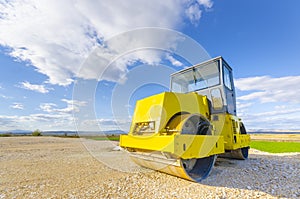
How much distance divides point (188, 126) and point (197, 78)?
2219mm

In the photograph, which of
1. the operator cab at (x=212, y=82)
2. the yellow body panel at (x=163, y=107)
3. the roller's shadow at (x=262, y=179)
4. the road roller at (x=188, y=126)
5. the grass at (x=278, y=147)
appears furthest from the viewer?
the grass at (x=278, y=147)

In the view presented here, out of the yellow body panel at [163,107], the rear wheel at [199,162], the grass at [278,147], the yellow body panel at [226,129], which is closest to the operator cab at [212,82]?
the yellow body panel at [226,129]

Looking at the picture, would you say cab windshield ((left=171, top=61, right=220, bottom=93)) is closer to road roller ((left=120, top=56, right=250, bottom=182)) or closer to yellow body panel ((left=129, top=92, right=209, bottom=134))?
road roller ((left=120, top=56, right=250, bottom=182))

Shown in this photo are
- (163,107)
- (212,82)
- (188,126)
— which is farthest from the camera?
(212,82)

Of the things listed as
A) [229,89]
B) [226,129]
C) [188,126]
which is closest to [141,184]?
[188,126]

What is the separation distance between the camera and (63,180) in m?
4.18

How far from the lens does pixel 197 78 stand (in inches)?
239

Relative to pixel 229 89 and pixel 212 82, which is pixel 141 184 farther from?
pixel 229 89

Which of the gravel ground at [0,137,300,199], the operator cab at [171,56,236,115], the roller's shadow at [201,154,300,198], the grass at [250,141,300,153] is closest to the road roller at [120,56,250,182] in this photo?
the operator cab at [171,56,236,115]

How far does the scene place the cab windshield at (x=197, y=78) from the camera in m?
5.76

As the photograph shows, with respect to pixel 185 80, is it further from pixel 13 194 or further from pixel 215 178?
pixel 13 194

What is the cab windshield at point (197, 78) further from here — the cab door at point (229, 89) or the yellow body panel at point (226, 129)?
the yellow body panel at point (226, 129)

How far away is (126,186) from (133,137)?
100 centimetres

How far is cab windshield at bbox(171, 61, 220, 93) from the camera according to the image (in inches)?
227
